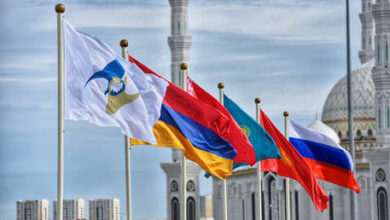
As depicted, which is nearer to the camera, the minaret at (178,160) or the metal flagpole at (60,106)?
the metal flagpole at (60,106)

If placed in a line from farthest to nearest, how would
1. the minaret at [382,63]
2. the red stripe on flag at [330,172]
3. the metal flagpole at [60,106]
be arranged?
the minaret at [382,63] → the red stripe on flag at [330,172] → the metal flagpole at [60,106]

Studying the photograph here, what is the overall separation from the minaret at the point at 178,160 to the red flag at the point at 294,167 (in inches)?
1010

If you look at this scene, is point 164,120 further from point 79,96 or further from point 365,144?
point 365,144

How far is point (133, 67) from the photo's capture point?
19.3 metres

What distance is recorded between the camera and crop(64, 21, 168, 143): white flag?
18.4 meters

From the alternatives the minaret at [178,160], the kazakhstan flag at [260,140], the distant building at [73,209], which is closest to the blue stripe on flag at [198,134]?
the kazakhstan flag at [260,140]

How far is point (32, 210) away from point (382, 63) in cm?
3828

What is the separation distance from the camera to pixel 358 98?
198 ft

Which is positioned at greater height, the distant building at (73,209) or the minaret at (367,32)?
the minaret at (367,32)

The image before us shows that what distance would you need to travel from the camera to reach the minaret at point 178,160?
52594 millimetres

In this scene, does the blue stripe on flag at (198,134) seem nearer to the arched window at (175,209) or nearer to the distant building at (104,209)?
the arched window at (175,209)

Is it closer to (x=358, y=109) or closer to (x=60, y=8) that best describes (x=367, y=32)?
(x=358, y=109)

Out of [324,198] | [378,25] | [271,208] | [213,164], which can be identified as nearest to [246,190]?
[271,208]

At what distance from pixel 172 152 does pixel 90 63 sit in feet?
114
